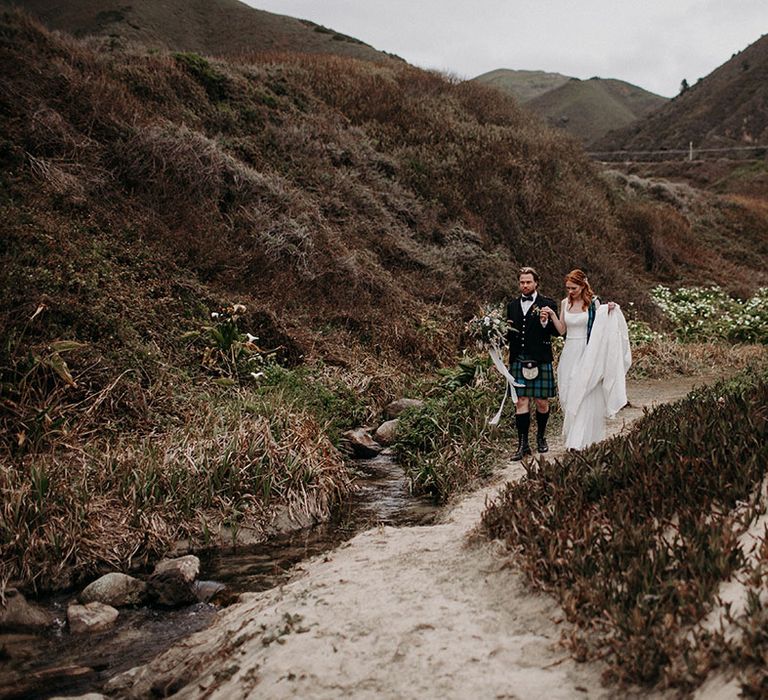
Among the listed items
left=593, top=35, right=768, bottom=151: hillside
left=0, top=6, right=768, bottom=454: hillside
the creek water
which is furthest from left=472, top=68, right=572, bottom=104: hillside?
the creek water

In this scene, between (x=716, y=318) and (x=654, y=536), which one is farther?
(x=716, y=318)

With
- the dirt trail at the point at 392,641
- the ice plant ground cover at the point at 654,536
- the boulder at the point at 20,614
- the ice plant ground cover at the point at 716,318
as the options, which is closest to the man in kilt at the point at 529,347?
the ice plant ground cover at the point at 654,536

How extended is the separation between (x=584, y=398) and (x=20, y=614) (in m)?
5.31

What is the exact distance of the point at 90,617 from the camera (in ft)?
17.6

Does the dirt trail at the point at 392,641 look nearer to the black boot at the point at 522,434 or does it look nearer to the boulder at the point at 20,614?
the boulder at the point at 20,614

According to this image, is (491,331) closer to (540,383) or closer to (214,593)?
(540,383)

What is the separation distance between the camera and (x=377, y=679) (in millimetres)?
3789

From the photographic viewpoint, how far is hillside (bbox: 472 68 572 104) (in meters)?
143

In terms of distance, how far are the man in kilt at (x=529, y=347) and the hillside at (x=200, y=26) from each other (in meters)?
26.4

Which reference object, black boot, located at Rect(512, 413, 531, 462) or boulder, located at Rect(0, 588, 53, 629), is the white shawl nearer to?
black boot, located at Rect(512, 413, 531, 462)

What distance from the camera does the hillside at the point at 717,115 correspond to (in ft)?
184

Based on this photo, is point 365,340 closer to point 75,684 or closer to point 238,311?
point 238,311

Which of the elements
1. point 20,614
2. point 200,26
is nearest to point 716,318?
point 20,614

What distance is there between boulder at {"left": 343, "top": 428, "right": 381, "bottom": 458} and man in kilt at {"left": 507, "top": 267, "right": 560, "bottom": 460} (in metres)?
2.22
